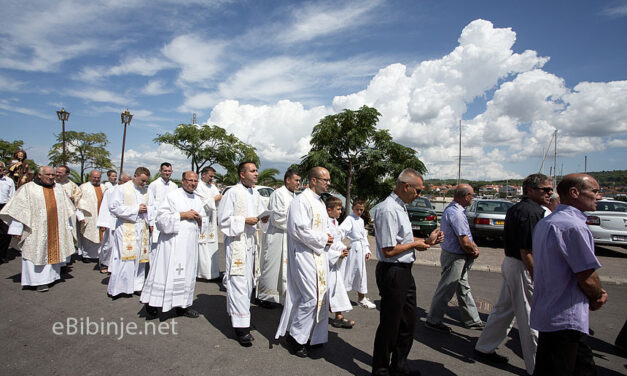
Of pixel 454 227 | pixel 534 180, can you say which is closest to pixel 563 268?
pixel 534 180

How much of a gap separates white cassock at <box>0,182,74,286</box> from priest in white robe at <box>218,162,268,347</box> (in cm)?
371

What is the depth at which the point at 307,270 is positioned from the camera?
3.59m

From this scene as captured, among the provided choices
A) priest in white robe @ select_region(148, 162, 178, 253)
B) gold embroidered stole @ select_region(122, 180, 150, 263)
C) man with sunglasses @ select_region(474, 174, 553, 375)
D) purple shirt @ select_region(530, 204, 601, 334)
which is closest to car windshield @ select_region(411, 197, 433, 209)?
priest in white robe @ select_region(148, 162, 178, 253)

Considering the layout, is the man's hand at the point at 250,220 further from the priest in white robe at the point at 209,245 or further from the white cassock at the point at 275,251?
the priest in white robe at the point at 209,245

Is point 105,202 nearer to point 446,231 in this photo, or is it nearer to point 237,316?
point 237,316

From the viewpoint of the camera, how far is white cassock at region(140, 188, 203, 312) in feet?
14.4

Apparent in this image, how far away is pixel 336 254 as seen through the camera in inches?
176

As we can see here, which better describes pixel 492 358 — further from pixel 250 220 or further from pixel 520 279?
pixel 250 220

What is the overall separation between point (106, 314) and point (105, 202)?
2.49 meters

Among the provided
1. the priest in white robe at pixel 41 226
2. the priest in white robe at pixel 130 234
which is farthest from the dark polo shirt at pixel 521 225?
the priest in white robe at pixel 41 226

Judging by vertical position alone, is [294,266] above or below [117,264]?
above

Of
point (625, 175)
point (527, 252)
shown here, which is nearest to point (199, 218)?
point (527, 252)

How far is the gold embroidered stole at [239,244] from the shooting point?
409 cm

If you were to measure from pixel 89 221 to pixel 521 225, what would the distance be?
8.72m
